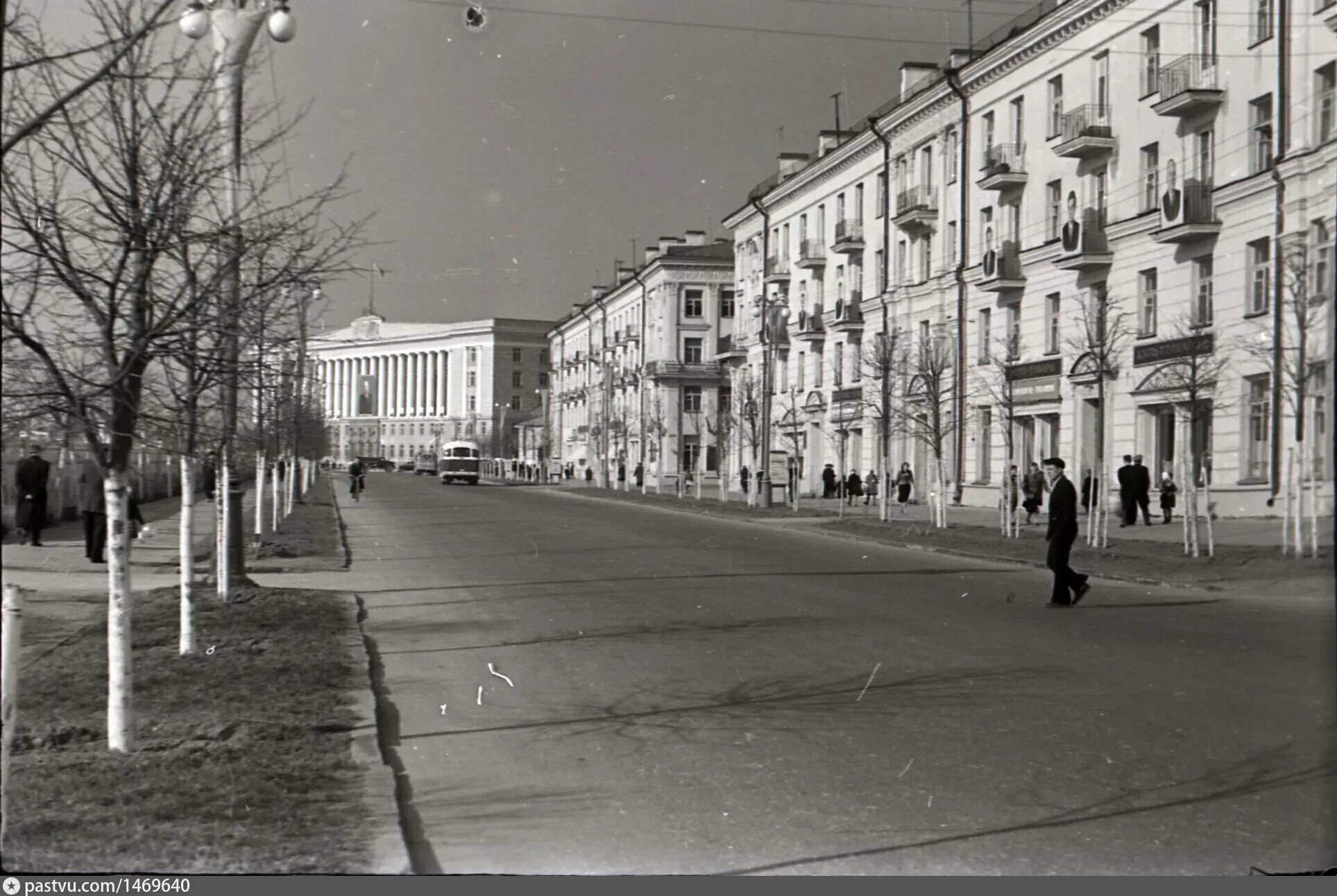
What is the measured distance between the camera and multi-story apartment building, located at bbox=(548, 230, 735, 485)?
59.7 m

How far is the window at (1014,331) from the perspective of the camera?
35781 millimetres

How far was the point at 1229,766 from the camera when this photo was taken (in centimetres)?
612

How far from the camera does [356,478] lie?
39.0 metres

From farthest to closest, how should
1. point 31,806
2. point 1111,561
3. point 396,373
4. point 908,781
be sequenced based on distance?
point 1111,561
point 396,373
point 908,781
point 31,806

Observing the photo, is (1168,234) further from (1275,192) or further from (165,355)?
(165,355)

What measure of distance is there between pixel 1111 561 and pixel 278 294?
13.0 meters

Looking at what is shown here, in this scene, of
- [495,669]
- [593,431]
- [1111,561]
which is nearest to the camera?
[495,669]

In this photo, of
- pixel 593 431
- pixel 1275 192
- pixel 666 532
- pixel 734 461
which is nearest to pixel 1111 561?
Answer: pixel 1275 192

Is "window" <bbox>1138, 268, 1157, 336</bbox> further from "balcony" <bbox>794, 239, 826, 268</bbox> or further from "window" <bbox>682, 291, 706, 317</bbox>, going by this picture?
"window" <bbox>682, 291, 706, 317</bbox>

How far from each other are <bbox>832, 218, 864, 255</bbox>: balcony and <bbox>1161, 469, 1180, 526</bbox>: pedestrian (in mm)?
21032

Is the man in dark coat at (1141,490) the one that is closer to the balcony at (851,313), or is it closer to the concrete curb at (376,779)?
the concrete curb at (376,779)

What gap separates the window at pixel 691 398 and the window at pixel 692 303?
3491 mm

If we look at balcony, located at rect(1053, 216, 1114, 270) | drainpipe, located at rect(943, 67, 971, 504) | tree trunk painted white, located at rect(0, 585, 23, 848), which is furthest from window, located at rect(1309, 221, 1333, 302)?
drainpipe, located at rect(943, 67, 971, 504)

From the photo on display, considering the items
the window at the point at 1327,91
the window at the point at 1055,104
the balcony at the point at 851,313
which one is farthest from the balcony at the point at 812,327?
the window at the point at 1327,91
